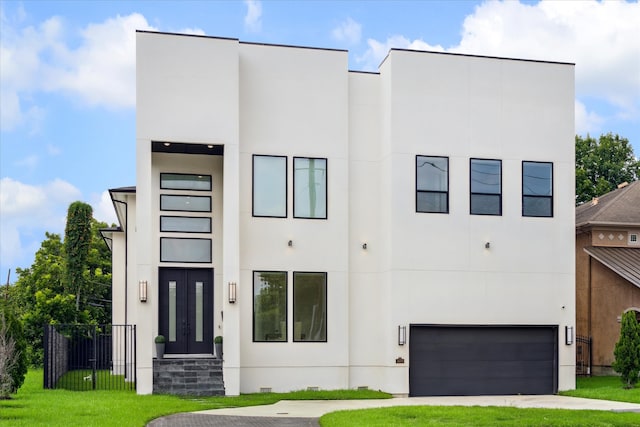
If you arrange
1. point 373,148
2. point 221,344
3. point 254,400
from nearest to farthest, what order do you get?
point 254,400, point 221,344, point 373,148

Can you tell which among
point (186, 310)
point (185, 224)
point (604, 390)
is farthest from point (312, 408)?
point (604, 390)

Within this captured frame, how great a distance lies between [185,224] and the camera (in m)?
20.2

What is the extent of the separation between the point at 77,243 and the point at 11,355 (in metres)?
17.7

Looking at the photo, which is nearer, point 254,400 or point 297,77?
point 254,400

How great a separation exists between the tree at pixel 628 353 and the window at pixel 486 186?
4.33m

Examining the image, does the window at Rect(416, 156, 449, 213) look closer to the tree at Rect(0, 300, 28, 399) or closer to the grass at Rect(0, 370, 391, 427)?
the grass at Rect(0, 370, 391, 427)

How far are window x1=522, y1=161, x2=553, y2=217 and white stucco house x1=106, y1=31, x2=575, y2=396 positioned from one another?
38 mm

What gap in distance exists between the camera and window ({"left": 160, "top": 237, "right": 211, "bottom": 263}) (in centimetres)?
1994

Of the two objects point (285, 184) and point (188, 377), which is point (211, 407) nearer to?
point (188, 377)

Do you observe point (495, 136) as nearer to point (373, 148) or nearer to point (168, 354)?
point (373, 148)

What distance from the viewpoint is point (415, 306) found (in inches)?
765

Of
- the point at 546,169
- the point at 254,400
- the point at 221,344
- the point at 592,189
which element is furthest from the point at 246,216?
the point at 592,189

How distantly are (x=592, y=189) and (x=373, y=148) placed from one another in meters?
23.0

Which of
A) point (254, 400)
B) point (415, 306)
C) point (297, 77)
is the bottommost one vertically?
point (254, 400)
